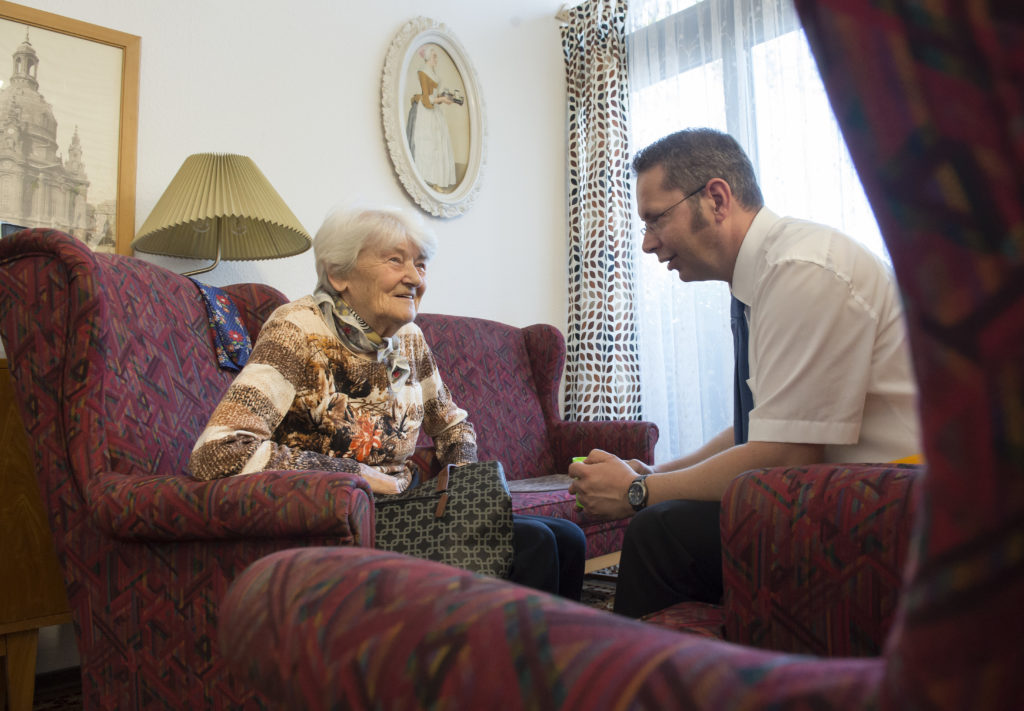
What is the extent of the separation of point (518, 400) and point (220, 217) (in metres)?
1.44

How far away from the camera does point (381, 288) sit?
1873 mm

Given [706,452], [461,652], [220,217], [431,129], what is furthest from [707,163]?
[431,129]

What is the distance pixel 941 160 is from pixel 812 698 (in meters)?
0.18

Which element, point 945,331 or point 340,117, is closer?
point 945,331

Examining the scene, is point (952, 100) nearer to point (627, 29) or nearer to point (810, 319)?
point (810, 319)

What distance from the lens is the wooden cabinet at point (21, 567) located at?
181 centimetres

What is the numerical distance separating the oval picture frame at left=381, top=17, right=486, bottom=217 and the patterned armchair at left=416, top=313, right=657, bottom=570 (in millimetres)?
742

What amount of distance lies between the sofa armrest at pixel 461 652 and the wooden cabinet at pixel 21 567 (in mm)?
1742

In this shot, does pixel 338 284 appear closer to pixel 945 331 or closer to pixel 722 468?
pixel 722 468

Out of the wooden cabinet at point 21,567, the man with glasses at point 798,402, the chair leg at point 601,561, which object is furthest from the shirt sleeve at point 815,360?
the wooden cabinet at point 21,567

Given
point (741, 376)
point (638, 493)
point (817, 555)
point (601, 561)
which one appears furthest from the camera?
point (601, 561)

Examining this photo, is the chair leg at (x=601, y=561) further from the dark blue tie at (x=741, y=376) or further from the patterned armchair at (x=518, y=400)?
the dark blue tie at (x=741, y=376)

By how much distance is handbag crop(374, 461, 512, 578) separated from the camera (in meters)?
1.52

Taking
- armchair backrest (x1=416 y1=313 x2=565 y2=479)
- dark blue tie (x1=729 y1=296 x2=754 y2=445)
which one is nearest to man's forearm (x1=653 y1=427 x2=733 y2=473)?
dark blue tie (x1=729 y1=296 x2=754 y2=445)
